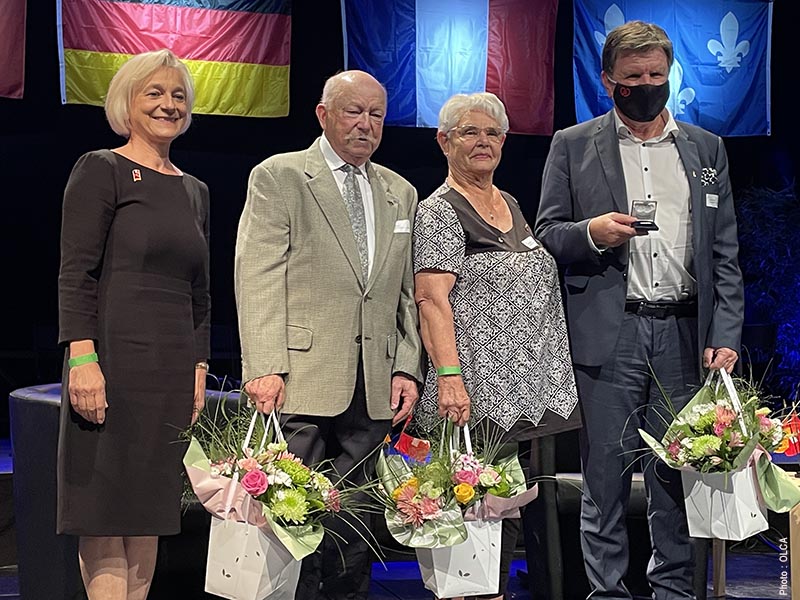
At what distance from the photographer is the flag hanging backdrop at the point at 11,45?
6.50 metres

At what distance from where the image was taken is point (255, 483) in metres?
2.71

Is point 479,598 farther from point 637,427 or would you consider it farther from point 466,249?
point 466,249

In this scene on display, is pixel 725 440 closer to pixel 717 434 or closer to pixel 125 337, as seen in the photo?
pixel 717 434

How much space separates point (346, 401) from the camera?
294 centimetres

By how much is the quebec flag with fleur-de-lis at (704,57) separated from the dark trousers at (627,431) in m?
4.56

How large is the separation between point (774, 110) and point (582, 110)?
2.62 meters

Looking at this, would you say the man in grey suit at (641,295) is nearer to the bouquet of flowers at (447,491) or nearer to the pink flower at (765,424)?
the pink flower at (765,424)

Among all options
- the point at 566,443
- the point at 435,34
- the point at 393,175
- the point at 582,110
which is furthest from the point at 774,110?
the point at 393,175

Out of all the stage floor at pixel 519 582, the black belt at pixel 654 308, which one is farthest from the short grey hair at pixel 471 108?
the stage floor at pixel 519 582

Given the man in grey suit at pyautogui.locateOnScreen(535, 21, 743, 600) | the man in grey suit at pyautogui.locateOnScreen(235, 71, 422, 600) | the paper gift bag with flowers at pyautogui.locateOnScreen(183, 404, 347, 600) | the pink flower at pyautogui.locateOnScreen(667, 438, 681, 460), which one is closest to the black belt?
the man in grey suit at pyautogui.locateOnScreen(535, 21, 743, 600)

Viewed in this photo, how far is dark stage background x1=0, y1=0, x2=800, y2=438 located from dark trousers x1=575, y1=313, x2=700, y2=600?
5.80 metres

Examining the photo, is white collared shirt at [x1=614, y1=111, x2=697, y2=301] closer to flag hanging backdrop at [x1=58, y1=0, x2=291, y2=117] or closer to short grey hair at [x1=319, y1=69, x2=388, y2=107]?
short grey hair at [x1=319, y1=69, x2=388, y2=107]

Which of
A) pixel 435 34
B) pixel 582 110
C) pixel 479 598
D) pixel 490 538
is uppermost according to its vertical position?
pixel 435 34

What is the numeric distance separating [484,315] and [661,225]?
0.64m
